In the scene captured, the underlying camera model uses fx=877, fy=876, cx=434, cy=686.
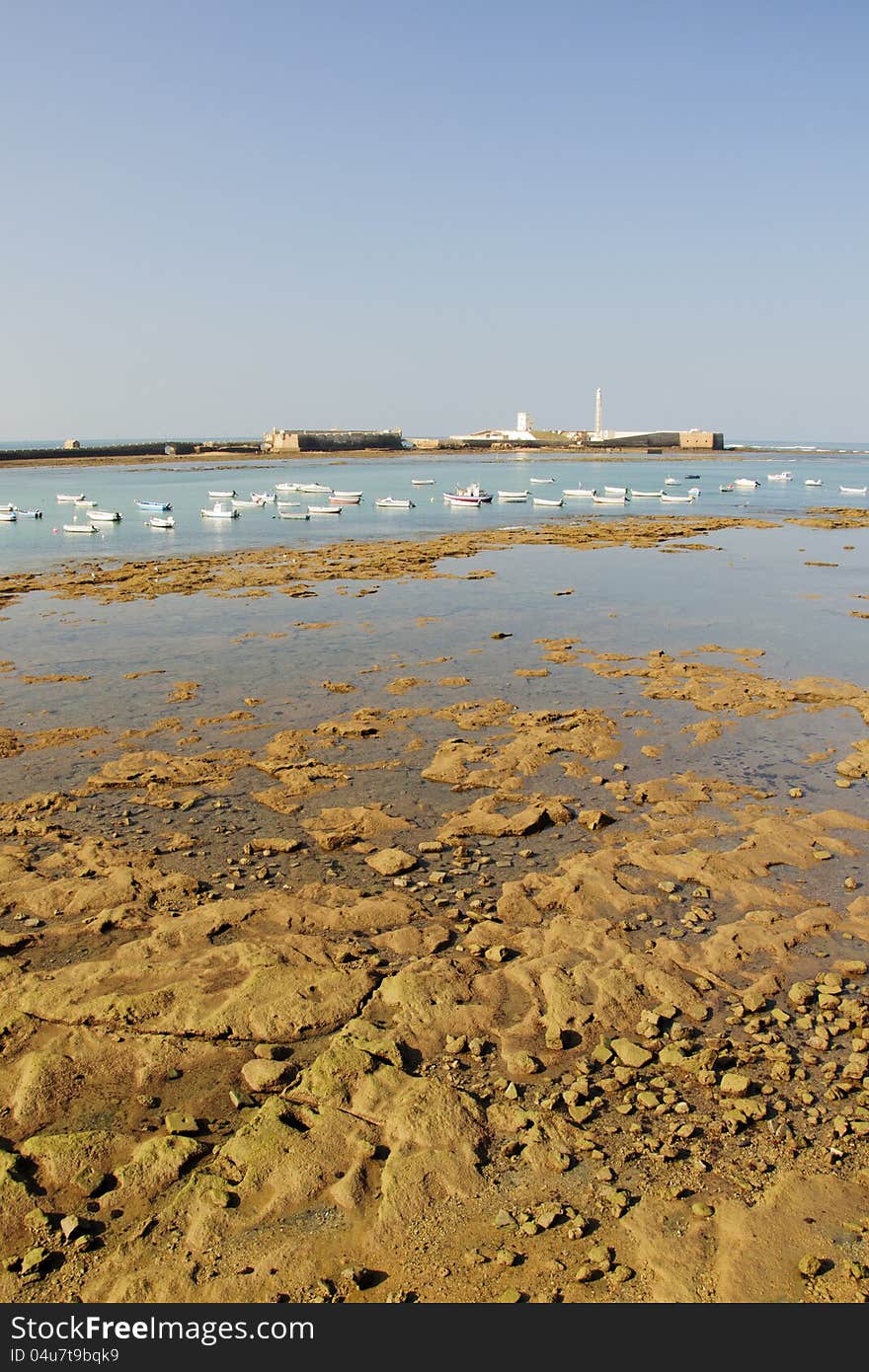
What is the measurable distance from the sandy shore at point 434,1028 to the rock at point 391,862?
6cm

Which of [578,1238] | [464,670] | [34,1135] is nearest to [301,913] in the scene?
[34,1135]

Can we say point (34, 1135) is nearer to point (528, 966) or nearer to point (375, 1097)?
point (375, 1097)

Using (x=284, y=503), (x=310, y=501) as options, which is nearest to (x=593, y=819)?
(x=284, y=503)

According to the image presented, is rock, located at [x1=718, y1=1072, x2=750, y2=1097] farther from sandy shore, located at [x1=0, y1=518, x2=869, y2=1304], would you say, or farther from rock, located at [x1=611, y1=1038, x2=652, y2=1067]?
rock, located at [x1=611, y1=1038, x2=652, y2=1067]

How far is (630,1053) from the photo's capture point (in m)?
7.67

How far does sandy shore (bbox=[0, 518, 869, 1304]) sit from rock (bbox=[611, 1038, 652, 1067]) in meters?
0.03

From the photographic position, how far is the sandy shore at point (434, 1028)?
568cm

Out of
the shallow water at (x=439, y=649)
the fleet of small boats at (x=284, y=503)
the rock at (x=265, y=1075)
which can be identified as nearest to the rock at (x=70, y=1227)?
the rock at (x=265, y=1075)

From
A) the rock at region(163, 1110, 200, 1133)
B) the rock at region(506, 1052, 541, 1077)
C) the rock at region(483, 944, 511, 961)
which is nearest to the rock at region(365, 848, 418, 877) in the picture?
the rock at region(483, 944, 511, 961)

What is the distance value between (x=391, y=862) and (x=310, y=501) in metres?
74.4

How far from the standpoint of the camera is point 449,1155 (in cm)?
641

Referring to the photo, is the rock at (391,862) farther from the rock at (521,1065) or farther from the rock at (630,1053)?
the rock at (630,1053)

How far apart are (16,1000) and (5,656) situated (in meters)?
17.7
